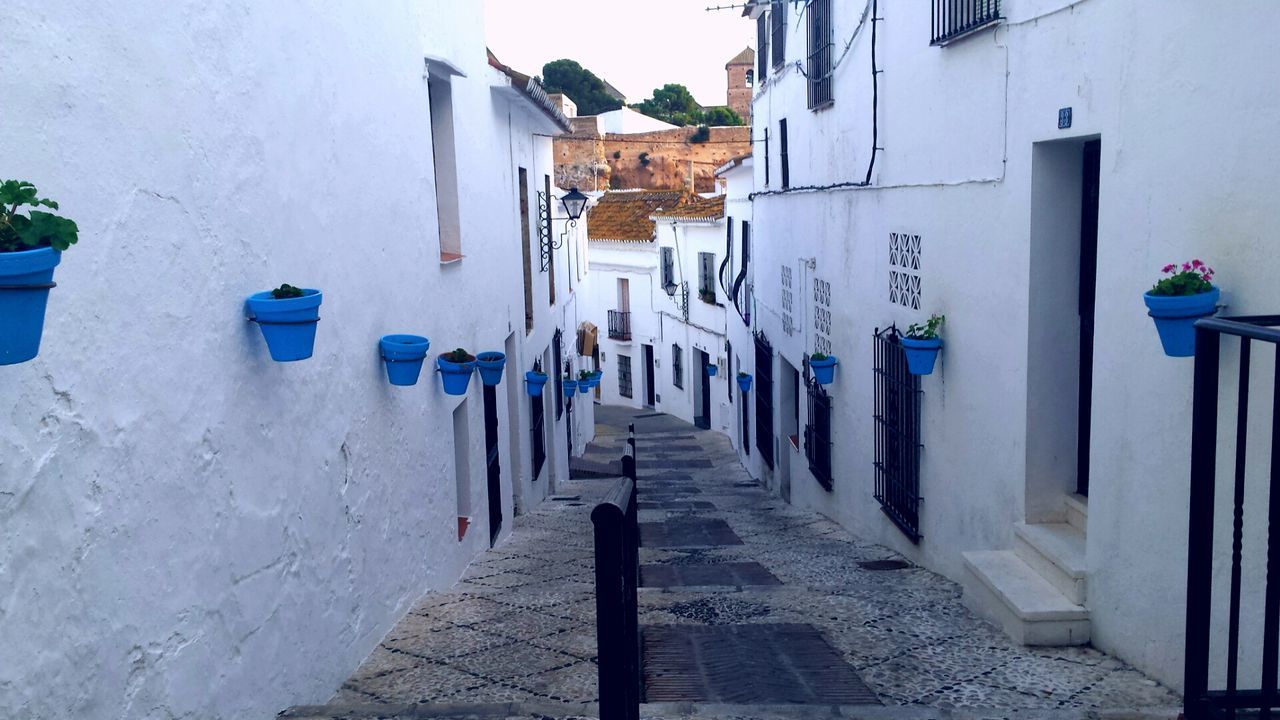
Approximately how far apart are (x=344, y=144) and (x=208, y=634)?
2519 mm

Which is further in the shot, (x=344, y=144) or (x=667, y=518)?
(x=667, y=518)

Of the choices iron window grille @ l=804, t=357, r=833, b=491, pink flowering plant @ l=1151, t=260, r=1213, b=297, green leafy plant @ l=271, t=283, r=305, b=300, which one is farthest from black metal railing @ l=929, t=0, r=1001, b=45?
iron window grille @ l=804, t=357, r=833, b=491

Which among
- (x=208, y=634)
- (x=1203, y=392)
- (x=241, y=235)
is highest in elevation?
(x=241, y=235)

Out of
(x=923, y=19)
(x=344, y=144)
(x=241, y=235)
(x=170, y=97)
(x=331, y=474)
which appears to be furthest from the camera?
(x=923, y=19)

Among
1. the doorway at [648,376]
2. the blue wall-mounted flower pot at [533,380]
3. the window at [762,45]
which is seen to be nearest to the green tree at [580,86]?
the doorway at [648,376]

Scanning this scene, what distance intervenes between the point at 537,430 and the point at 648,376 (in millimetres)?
17278

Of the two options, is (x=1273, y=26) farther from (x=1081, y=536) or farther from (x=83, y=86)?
(x=83, y=86)

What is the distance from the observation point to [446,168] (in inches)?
323

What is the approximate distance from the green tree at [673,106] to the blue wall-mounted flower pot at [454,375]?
49894 mm

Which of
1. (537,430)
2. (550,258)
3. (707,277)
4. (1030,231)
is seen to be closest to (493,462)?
(537,430)

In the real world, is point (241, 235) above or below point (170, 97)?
below

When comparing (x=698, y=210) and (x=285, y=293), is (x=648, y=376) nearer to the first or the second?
(x=698, y=210)

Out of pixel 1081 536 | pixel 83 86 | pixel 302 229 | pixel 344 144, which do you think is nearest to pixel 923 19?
pixel 1081 536

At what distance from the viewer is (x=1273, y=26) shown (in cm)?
343
